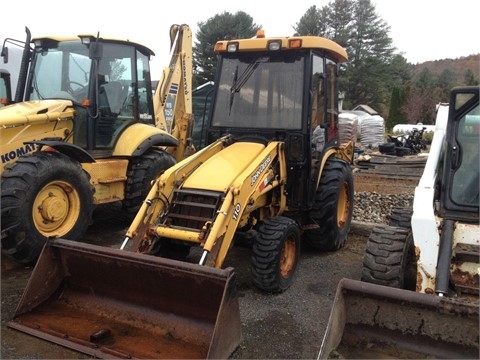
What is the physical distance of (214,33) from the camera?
30.3m

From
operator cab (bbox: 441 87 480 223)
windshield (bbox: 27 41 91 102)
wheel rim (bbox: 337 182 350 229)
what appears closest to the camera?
operator cab (bbox: 441 87 480 223)

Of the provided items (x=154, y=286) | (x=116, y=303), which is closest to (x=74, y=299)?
(x=116, y=303)

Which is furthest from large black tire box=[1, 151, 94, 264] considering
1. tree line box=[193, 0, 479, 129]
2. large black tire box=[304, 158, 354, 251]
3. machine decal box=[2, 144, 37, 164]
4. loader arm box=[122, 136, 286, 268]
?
tree line box=[193, 0, 479, 129]

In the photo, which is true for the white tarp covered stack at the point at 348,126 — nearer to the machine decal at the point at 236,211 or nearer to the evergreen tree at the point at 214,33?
the evergreen tree at the point at 214,33

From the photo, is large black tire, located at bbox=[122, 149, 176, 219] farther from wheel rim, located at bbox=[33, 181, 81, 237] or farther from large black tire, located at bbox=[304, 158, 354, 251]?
large black tire, located at bbox=[304, 158, 354, 251]

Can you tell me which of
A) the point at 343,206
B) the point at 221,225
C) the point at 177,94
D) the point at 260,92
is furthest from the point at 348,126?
the point at 221,225

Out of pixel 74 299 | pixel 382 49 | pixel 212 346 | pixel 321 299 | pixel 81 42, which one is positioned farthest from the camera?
pixel 382 49

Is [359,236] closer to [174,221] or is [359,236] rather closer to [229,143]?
[229,143]

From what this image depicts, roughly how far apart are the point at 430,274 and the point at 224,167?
7.04 feet

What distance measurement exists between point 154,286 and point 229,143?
6.94ft

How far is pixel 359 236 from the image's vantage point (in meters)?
6.29

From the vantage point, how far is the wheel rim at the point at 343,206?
594 cm

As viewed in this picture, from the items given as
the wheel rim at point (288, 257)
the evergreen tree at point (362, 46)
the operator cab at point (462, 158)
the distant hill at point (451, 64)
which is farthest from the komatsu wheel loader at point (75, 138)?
the distant hill at point (451, 64)

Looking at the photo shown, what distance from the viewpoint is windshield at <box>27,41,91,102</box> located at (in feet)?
19.9
